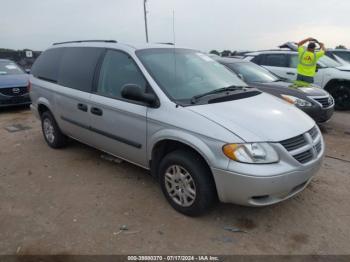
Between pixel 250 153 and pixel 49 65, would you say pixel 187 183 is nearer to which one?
pixel 250 153

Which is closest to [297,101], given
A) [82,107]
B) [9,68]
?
[82,107]

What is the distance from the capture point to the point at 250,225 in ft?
10.3

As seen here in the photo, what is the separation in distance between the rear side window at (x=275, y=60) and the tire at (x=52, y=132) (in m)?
6.59

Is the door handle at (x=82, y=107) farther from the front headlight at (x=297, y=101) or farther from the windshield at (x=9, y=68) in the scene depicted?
the windshield at (x=9, y=68)

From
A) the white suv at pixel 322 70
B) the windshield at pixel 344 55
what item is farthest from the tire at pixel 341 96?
the windshield at pixel 344 55

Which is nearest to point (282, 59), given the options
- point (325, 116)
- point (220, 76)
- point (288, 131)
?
point (325, 116)

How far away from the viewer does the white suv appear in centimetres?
845

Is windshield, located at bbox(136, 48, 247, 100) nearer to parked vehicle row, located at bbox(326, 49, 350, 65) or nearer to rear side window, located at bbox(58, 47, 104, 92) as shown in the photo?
rear side window, located at bbox(58, 47, 104, 92)

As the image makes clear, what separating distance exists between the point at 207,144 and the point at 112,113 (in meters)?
1.44

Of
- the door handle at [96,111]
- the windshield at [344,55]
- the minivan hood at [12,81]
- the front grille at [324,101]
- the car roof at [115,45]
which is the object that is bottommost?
the minivan hood at [12,81]

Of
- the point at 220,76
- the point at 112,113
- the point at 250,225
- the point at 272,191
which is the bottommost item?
the point at 250,225

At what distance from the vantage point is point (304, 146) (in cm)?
302

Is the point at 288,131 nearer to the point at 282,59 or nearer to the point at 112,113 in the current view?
the point at 112,113

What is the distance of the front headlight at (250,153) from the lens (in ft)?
8.96
